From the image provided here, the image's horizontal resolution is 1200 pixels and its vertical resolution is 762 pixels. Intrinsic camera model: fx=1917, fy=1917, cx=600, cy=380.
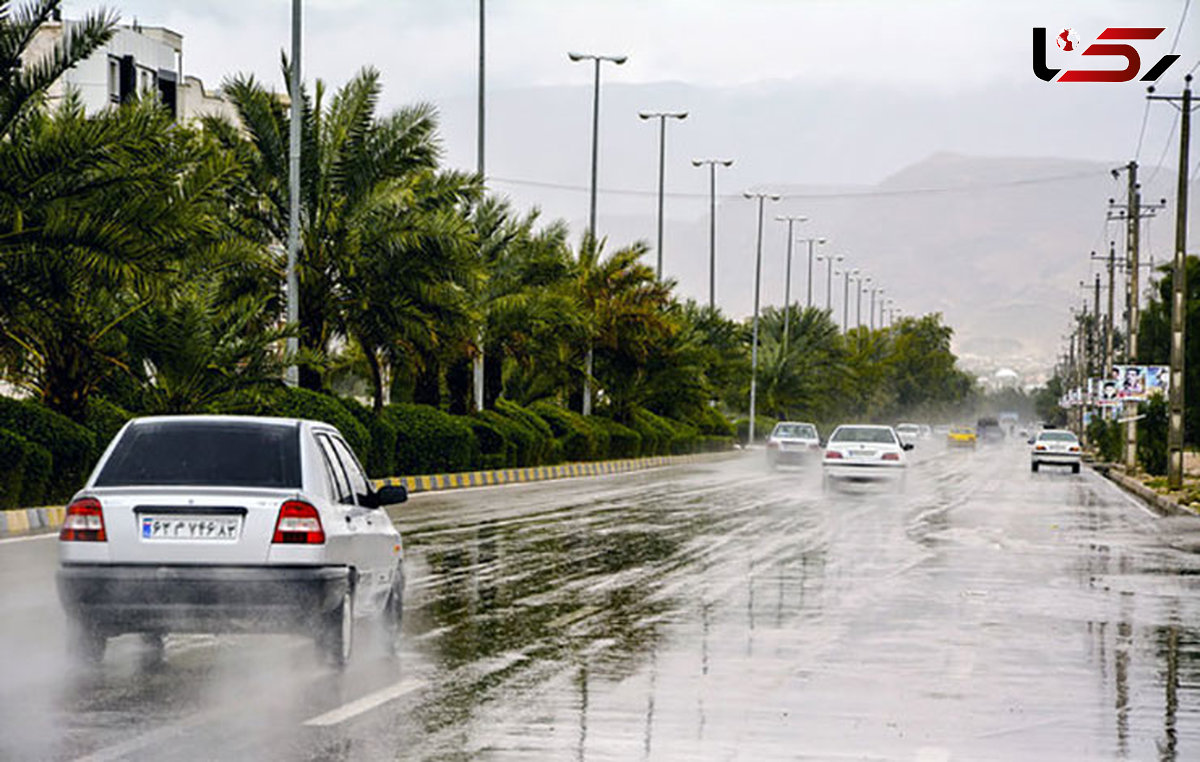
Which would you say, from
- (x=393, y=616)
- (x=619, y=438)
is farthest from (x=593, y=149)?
(x=393, y=616)

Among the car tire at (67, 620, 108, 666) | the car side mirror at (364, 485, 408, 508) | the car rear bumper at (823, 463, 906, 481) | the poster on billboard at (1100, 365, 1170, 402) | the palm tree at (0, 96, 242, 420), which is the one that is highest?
the palm tree at (0, 96, 242, 420)

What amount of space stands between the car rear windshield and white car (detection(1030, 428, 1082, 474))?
53877mm

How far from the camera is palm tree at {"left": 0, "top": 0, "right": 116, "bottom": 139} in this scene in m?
23.7

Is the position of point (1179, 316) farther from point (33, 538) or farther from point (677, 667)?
point (677, 667)

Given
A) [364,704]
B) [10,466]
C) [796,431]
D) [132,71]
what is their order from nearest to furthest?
[364,704]
[10,466]
[796,431]
[132,71]

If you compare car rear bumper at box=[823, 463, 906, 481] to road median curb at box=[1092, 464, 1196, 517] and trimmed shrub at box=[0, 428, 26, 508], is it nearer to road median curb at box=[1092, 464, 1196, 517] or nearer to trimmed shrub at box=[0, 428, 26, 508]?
road median curb at box=[1092, 464, 1196, 517]

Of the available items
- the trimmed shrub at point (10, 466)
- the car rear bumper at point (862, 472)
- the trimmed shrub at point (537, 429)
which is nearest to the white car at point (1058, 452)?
the trimmed shrub at point (537, 429)

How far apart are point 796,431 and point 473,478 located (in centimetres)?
1993

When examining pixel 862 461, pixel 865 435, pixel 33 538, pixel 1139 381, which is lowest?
pixel 33 538

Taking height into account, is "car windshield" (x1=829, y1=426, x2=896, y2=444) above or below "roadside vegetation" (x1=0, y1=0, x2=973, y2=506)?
below

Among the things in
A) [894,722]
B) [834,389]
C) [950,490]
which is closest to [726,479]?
[950,490]

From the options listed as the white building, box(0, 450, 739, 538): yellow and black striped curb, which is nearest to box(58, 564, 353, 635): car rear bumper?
box(0, 450, 739, 538): yellow and black striped curb

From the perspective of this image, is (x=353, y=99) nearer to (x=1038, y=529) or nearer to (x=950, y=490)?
(x=950, y=490)

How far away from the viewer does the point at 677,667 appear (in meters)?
11.7
